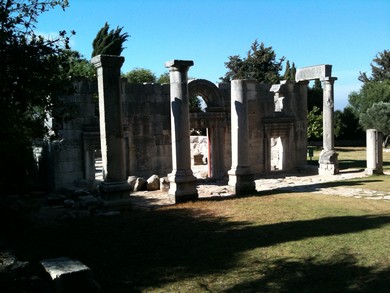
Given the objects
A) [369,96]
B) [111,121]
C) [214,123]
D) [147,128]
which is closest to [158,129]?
[147,128]

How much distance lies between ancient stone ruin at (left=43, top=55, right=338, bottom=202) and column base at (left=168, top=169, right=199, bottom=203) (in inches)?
1.2

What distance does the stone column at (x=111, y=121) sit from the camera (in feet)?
36.8

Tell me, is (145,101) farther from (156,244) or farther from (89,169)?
(156,244)

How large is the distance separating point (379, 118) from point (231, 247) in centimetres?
3180

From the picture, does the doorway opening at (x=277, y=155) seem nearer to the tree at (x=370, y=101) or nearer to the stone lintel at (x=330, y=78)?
the stone lintel at (x=330, y=78)

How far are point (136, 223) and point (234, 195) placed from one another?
4.45 metres

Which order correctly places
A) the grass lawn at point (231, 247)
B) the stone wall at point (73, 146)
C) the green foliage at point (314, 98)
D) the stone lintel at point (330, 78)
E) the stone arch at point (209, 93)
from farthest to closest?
the green foliage at point (314, 98) < the stone lintel at point (330, 78) < the stone arch at point (209, 93) < the stone wall at point (73, 146) < the grass lawn at point (231, 247)

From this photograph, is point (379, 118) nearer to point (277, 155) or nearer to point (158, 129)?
point (277, 155)

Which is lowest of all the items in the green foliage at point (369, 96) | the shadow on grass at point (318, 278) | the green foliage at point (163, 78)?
the shadow on grass at point (318, 278)

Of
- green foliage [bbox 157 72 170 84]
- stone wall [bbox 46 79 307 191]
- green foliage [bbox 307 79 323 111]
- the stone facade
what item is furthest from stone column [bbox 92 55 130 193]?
green foliage [bbox 157 72 170 84]

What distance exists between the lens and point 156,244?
8.14 meters

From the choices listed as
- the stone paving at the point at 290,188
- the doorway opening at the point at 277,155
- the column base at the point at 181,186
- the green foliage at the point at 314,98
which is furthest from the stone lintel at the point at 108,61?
the green foliage at the point at 314,98

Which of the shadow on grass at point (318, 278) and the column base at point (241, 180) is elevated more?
the column base at point (241, 180)

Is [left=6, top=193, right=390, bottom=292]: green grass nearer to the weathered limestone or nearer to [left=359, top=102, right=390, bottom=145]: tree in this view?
the weathered limestone
